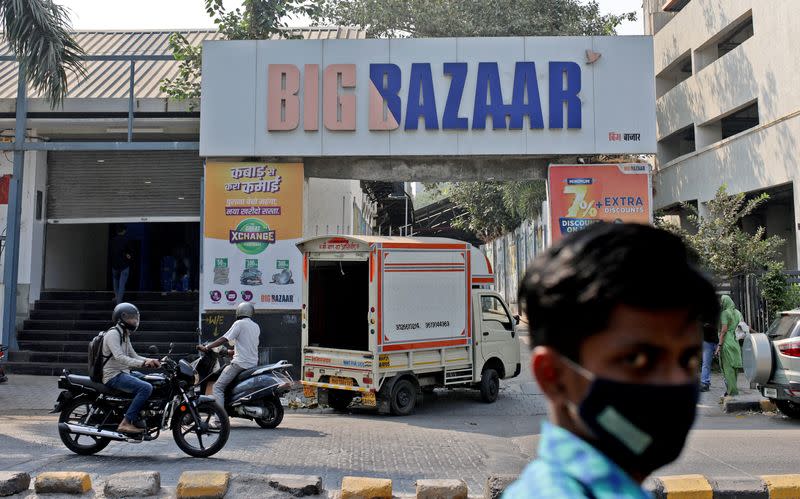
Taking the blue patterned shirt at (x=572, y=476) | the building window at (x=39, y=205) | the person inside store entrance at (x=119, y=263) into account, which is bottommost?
the blue patterned shirt at (x=572, y=476)

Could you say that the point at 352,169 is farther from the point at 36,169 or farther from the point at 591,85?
the point at 36,169

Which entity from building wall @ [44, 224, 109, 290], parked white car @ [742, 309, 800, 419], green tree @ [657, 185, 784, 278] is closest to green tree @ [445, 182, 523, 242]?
green tree @ [657, 185, 784, 278]

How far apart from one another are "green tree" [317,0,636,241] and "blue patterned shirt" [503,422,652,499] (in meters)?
20.0

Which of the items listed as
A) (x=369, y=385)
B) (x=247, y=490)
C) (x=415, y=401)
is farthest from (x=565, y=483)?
(x=415, y=401)

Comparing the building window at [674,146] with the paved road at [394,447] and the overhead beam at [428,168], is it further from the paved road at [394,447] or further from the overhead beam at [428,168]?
the paved road at [394,447]

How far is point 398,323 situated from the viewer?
10586 millimetres

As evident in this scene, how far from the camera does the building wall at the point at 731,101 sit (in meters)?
16.9

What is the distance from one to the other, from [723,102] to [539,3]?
6.63 meters

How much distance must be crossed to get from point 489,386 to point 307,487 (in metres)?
6.23

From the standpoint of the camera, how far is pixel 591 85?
13711 mm

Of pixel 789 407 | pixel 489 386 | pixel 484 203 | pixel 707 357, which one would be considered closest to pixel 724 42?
pixel 484 203

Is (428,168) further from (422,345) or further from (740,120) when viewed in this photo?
(740,120)

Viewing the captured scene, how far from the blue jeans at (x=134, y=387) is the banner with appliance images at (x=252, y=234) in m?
6.12

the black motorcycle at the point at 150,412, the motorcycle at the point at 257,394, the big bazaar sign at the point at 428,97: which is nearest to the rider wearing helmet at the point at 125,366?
the black motorcycle at the point at 150,412
